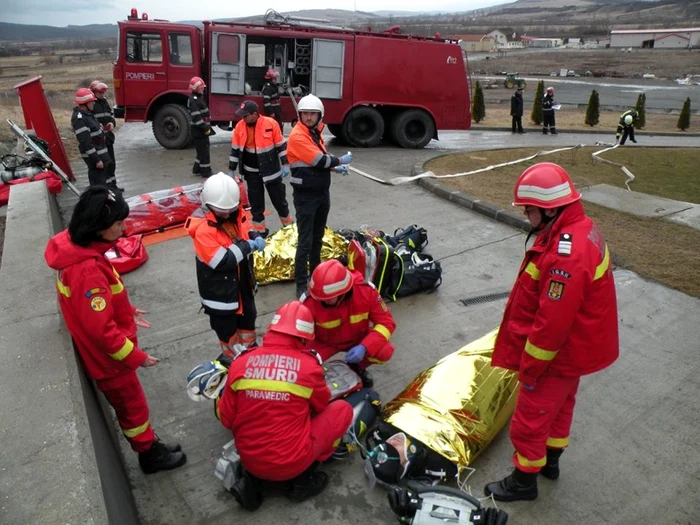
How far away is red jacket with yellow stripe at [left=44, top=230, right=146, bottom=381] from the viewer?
8.36 ft

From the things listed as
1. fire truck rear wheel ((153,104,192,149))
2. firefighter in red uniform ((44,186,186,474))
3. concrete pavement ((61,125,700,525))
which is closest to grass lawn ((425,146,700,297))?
concrete pavement ((61,125,700,525))

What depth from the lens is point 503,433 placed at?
3.39m

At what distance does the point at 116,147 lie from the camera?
12406 millimetres

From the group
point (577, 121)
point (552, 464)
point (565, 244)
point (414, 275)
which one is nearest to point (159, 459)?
point (552, 464)

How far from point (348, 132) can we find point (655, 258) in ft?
25.8

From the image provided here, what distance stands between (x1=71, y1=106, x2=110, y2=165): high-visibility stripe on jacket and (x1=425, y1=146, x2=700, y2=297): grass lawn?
524cm

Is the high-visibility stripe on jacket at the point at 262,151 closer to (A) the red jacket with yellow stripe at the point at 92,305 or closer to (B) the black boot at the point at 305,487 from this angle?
(A) the red jacket with yellow stripe at the point at 92,305

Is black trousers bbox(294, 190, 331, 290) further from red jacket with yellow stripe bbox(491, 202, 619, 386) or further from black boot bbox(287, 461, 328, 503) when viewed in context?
red jacket with yellow stripe bbox(491, 202, 619, 386)

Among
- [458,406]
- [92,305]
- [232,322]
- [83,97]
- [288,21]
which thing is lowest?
[458,406]

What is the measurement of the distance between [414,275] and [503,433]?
6.69 ft

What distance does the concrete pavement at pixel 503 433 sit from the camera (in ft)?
9.37

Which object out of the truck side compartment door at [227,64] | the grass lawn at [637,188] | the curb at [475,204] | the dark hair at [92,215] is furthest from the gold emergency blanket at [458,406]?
the truck side compartment door at [227,64]

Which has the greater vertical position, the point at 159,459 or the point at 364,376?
the point at 364,376

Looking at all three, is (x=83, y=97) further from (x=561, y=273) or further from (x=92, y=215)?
(x=561, y=273)
